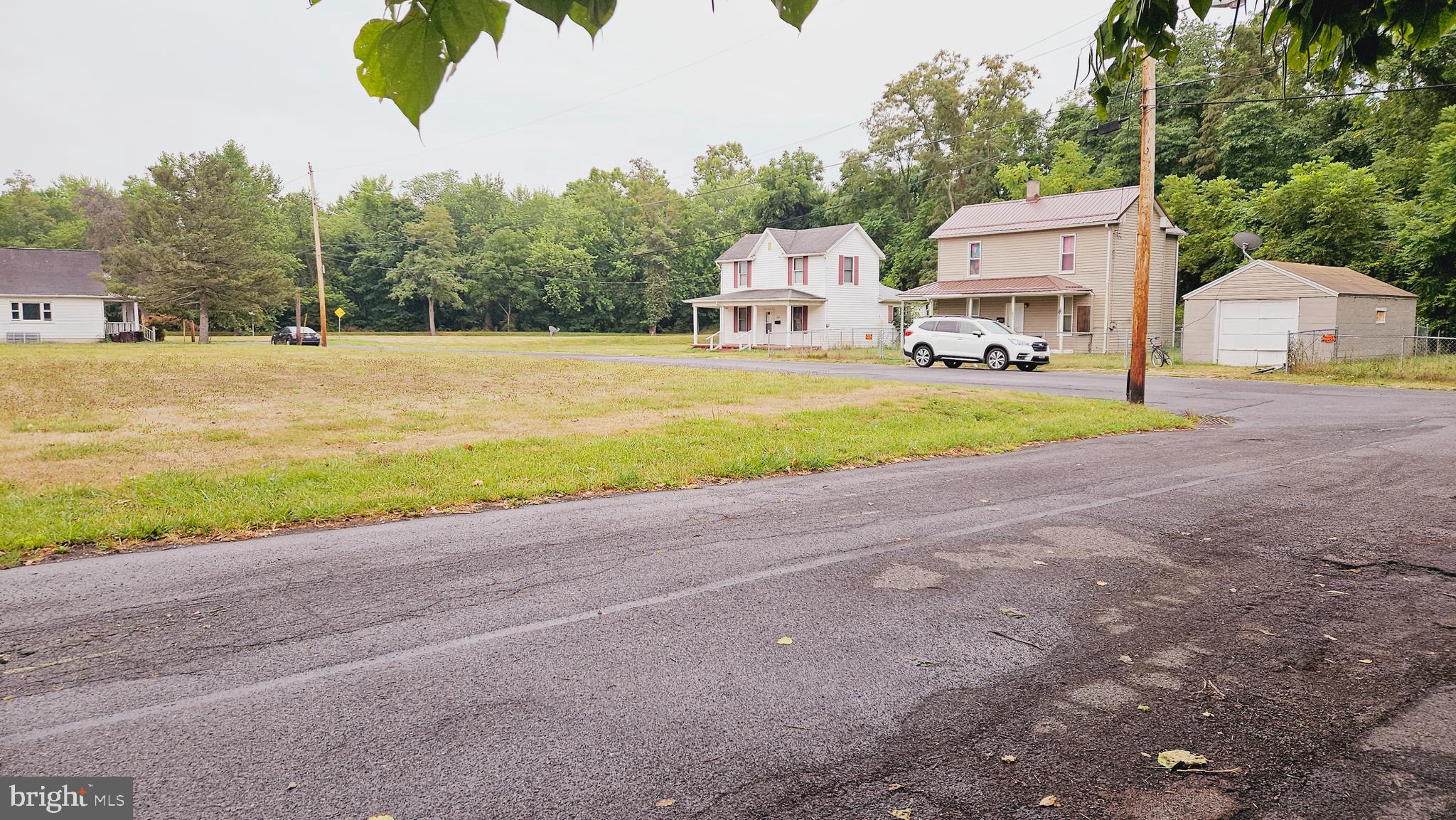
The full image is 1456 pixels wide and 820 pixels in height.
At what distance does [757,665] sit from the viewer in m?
3.89

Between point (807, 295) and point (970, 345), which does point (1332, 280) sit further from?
point (807, 295)

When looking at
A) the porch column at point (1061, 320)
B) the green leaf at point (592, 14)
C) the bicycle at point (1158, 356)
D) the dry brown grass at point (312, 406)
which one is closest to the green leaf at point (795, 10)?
the green leaf at point (592, 14)

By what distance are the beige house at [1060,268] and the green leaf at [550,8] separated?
3610 cm

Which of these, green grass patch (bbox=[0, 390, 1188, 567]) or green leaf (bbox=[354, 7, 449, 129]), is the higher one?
green leaf (bbox=[354, 7, 449, 129])

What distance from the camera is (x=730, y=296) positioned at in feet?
151

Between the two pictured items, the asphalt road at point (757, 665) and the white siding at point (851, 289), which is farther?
the white siding at point (851, 289)

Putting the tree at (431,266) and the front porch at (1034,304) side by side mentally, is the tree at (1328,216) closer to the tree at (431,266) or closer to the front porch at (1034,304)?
the front porch at (1034,304)

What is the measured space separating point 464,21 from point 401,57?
0.10 metres

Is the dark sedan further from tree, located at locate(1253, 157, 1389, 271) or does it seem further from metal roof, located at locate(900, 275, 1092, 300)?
tree, located at locate(1253, 157, 1389, 271)

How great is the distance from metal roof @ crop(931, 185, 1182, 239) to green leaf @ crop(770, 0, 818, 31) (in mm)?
37142

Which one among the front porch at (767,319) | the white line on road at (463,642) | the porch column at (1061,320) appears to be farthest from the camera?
the front porch at (767,319)

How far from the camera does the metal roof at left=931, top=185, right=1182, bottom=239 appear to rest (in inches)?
1382

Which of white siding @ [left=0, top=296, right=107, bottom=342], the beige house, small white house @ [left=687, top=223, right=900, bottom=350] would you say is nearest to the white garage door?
the beige house

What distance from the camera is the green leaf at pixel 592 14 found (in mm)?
1274
